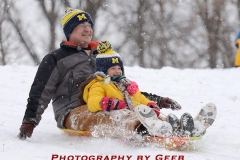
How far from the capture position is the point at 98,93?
13.1 ft

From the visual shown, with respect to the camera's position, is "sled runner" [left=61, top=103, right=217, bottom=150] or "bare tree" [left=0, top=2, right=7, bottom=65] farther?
"bare tree" [left=0, top=2, right=7, bottom=65]

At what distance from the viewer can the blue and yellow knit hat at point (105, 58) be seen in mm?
4297

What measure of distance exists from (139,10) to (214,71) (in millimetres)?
12094

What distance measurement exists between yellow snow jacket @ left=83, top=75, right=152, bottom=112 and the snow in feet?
0.93

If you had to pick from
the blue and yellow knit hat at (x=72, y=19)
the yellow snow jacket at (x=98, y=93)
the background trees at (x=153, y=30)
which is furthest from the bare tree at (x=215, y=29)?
the yellow snow jacket at (x=98, y=93)

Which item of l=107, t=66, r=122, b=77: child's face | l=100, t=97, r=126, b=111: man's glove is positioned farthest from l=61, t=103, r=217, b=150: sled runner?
l=107, t=66, r=122, b=77: child's face

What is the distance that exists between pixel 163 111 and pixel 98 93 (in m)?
2.45

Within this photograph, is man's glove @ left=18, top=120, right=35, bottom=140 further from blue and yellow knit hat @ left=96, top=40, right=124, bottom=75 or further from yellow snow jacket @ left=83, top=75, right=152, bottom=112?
blue and yellow knit hat @ left=96, top=40, right=124, bottom=75

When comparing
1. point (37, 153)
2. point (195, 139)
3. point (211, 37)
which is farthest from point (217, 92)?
point (211, 37)

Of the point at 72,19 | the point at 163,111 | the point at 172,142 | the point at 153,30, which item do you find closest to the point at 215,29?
the point at 153,30

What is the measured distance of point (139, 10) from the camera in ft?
71.4

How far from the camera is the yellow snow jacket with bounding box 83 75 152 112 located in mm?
3928

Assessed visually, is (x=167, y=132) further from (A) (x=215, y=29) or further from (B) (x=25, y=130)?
(A) (x=215, y=29)

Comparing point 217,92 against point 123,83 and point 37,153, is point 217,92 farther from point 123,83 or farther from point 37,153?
point 37,153
